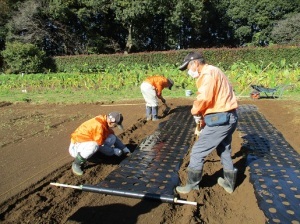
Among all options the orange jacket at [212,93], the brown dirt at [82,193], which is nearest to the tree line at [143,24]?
the brown dirt at [82,193]

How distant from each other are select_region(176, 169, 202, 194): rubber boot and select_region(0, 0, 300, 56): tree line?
25362 millimetres

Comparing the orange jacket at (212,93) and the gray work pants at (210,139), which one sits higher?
the orange jacket at (212,93)

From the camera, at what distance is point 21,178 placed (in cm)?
420

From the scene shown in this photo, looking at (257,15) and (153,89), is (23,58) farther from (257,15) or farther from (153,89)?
(257,15)

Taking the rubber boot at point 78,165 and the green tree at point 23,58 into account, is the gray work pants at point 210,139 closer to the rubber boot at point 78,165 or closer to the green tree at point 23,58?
the rubber boot at point 78,165

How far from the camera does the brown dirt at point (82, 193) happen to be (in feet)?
10.6

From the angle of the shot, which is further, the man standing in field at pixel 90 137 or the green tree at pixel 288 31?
the green tree at pixel 288 31

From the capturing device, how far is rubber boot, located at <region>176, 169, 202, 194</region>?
Answer: 3.53 meters

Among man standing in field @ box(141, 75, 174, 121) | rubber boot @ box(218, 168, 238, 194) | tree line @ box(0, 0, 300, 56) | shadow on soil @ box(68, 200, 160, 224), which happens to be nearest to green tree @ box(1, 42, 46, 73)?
tree line @ box(0, 0, 300, 56)

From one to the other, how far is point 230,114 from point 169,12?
27.7 metres

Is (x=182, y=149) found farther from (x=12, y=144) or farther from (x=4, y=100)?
(x=4, y=100)

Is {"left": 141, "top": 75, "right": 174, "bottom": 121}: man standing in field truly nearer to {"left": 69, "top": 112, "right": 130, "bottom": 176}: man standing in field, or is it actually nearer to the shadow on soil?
{"left": 69, "top": 112, "right": 130, "bottom": 176}: man standing in field

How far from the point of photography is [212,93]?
3201mm

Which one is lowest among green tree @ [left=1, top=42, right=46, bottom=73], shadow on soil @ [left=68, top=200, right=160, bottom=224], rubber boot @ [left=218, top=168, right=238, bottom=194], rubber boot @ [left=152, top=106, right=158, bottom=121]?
shadow on soil @ [left=68, top=200, right=160, bottom=224]
